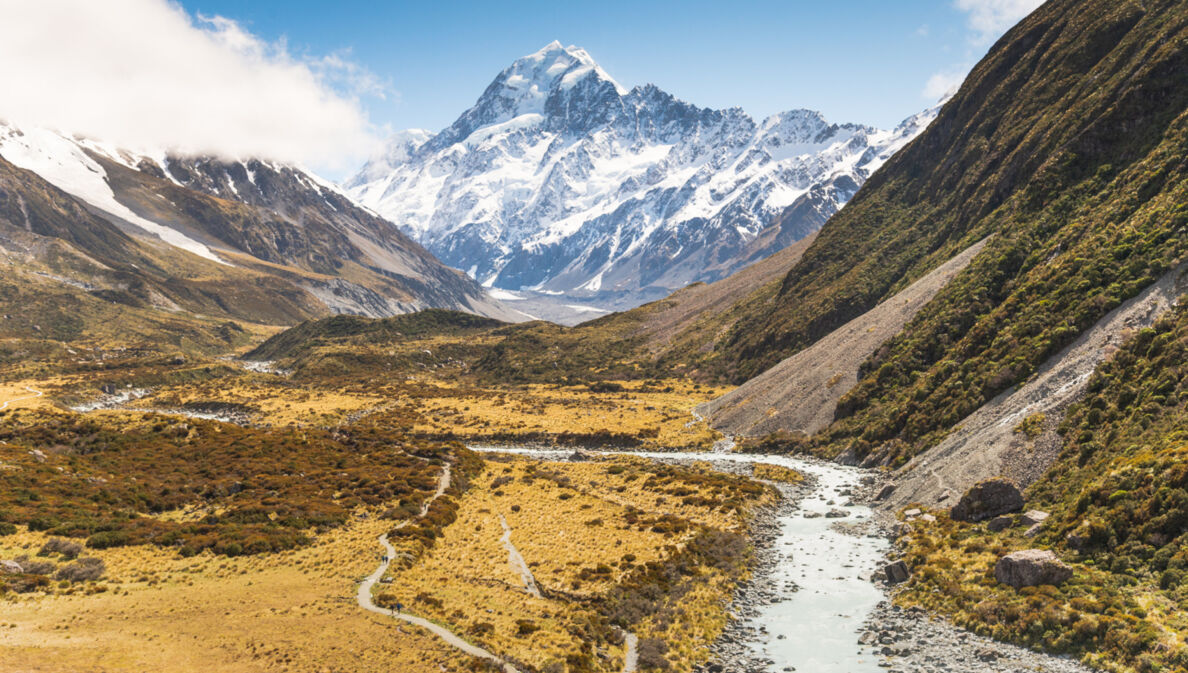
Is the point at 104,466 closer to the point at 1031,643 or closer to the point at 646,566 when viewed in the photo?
the point at 646,566

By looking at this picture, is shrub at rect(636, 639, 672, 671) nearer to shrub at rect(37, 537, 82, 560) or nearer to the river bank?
the river bank

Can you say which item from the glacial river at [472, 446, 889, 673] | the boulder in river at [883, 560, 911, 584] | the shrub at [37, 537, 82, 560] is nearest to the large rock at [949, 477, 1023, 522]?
the glacial river at [472, 446, 889, 673]

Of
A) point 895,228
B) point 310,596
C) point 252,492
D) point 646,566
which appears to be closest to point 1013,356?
point 646,566

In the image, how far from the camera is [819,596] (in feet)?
136

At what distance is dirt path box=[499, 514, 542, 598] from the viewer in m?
43.0

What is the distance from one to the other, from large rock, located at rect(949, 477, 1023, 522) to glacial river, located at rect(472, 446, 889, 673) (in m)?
6.43

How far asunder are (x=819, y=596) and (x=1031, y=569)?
12025 millimetres

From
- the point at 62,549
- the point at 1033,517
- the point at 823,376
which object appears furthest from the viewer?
the point at 823,376

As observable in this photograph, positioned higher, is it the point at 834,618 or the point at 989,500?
the point at 989,500

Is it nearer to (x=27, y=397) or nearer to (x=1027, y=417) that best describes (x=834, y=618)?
(x=1027, y=417)

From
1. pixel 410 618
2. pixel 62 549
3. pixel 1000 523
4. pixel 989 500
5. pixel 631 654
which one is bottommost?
pixel 631 654

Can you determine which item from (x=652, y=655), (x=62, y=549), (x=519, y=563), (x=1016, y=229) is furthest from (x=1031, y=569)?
(x=1016, y=229)

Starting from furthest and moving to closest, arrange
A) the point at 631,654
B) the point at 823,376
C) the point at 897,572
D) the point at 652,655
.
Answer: the point at 823,376, the point at 897,572, the point at 631,654, the point at 652,655

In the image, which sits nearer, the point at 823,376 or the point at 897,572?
the point at 897,572
